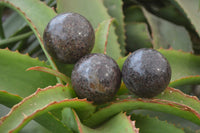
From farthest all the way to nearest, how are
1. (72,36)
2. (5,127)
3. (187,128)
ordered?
(187,128) < (72,36) < (5,127)

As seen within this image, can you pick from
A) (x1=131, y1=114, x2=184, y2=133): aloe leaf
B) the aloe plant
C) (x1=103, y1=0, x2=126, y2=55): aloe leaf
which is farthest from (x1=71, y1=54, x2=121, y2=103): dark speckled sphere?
(x1=103, y1=0, x2=126, y2=55): aloe leaf

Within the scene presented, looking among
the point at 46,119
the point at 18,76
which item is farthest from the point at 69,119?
the point at 18,76

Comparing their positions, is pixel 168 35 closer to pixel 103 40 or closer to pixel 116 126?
pixel 103 40

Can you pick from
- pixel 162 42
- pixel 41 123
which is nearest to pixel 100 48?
pixel 41 123

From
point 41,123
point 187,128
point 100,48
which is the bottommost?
point 187,128

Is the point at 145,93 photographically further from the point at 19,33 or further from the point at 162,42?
the point at 19,33

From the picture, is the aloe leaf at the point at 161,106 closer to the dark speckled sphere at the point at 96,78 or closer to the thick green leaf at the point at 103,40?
the dark speckled sphere at the point at 96,78

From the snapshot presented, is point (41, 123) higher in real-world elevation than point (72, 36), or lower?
lower
